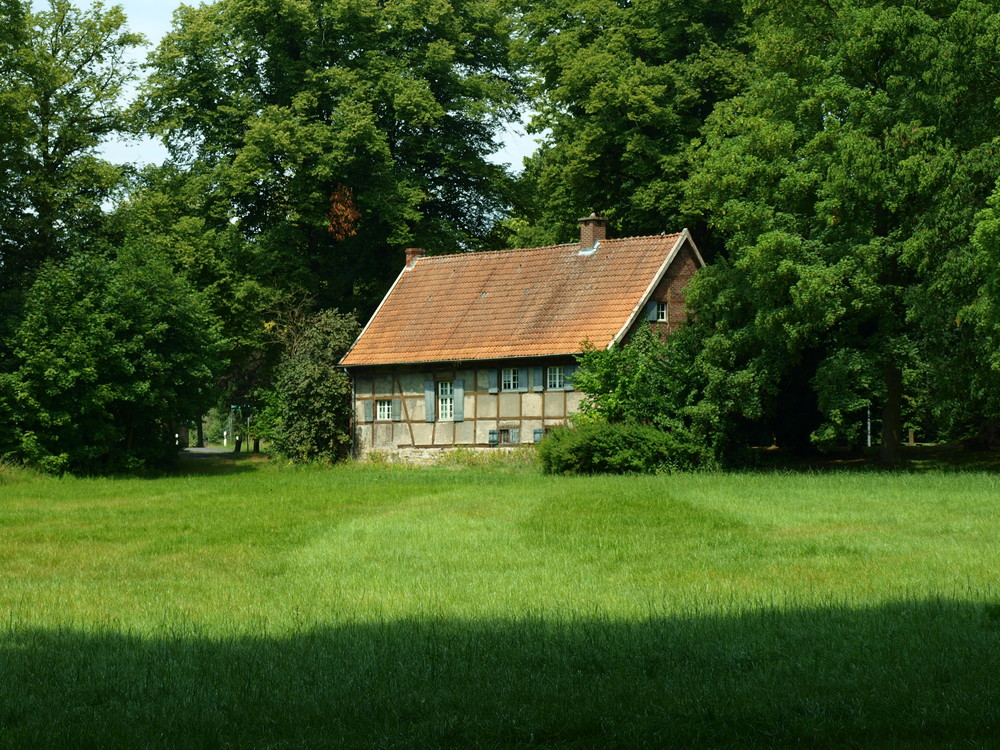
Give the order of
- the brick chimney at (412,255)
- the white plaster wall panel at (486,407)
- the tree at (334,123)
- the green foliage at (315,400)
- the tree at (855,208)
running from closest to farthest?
the tree at (855,208), the white plaster wall panel at (486,407), the green foliage at (315,400), the tree at (334,123), the brick chimney at (412,255)

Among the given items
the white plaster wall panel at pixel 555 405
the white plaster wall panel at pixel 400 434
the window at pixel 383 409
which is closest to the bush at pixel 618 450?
the white plaster wall panel at pixel 555 405

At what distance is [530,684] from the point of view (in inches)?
344

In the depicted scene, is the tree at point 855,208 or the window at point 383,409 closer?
the tree at point 855,208

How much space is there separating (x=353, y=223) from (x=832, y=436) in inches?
980

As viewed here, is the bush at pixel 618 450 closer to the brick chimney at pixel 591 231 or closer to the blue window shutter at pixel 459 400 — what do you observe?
the blue window shutter at pixel 459 400

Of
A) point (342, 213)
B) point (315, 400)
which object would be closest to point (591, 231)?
point (342, 213)

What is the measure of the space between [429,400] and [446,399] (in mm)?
642

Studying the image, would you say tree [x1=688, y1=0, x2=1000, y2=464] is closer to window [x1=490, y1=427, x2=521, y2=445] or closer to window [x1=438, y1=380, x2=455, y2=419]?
window [x1=490, y1=427, x2=521, y2=445]

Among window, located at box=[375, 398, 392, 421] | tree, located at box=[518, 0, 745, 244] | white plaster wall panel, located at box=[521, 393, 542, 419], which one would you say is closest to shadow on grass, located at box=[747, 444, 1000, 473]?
white plaster wall panel, located at box=[521, 393, 542, 419]

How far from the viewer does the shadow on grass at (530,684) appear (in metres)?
7.53

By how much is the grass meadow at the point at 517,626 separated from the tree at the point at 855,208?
8417 millimetres

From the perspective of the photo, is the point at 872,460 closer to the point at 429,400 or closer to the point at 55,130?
the point at 429,400

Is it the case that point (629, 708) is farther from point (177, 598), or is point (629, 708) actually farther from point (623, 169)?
point (623, 169)

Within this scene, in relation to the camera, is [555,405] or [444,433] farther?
[444,433]
